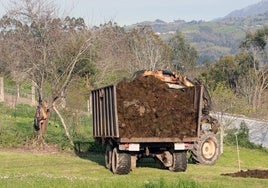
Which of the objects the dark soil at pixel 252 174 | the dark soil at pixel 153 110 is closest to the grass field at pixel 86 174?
the dark soil at pixel 252 174

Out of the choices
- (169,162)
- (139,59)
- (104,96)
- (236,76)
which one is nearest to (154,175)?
(169,162)

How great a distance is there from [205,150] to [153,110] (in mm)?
5015

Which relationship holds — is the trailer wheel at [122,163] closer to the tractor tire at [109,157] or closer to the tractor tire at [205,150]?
the tractor tire at [109,157]

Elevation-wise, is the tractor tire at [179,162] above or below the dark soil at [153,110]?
below

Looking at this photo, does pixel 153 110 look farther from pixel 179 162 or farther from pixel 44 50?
pixel 44 50

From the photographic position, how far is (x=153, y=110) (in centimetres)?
1742

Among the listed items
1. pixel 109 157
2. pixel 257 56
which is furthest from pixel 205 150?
pixel 257 56

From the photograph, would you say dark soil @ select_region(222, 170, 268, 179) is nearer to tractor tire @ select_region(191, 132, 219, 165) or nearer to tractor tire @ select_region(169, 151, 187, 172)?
tractor tire @ select_region(169, 151, 187, 172)

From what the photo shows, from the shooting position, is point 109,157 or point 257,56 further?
point 257,56

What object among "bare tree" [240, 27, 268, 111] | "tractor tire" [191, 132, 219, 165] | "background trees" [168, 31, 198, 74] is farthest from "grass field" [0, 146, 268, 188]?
"background trees" [168, 31, 198, 74]

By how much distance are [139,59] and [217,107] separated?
666 inches

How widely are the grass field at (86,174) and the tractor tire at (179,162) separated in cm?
28

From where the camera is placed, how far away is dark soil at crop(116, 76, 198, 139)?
680 inches

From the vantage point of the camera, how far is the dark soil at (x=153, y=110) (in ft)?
56.7
